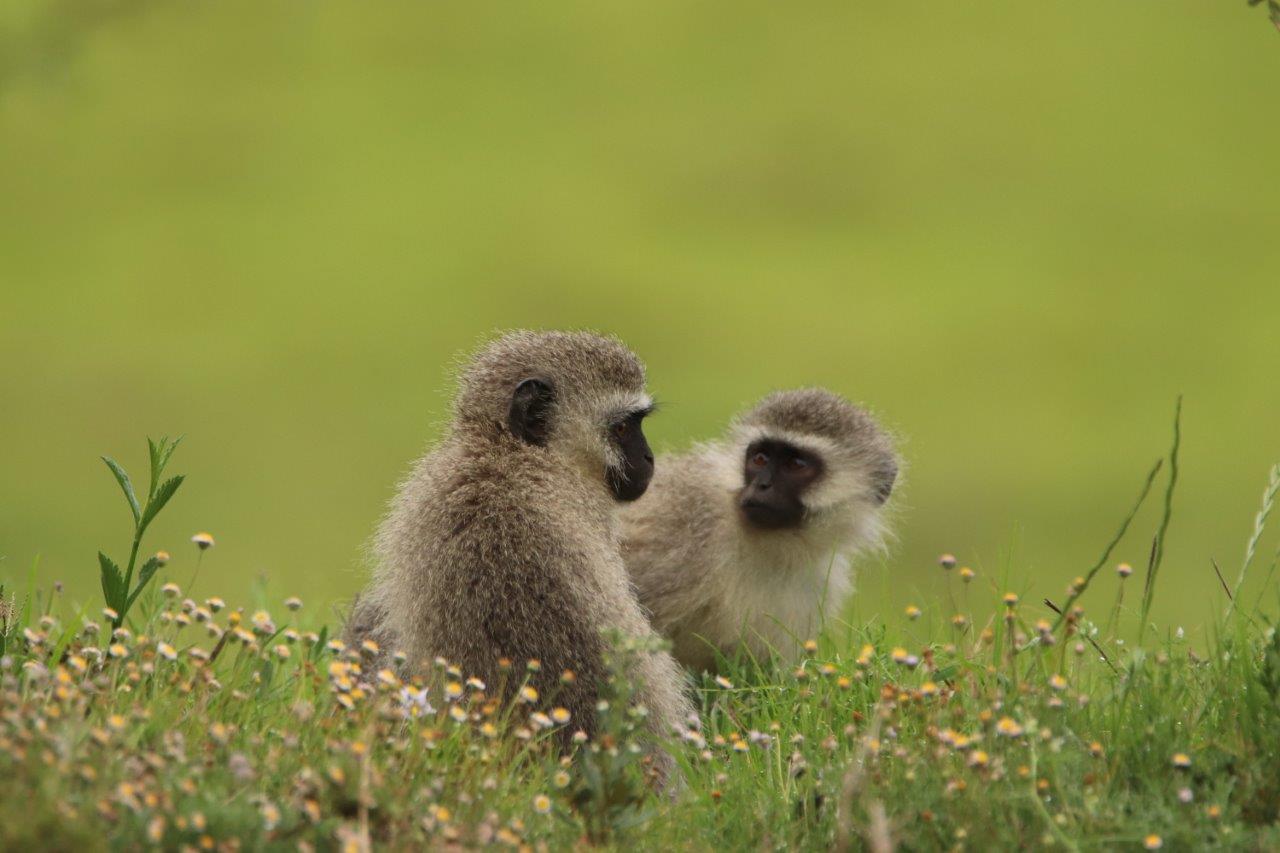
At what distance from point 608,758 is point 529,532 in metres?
1.54

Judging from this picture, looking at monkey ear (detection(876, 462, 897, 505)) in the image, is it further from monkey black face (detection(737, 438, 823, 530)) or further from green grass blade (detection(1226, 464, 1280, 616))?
green grass blade (detection(1226, 464, 1280, 616))

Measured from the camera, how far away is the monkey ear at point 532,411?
5953 mm

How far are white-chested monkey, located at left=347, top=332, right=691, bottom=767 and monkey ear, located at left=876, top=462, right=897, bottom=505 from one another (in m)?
1.60

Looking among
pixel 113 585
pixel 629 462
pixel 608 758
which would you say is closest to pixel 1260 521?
pixel 608 758

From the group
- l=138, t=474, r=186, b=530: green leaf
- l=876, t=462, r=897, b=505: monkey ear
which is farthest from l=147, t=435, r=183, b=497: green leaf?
l=876, t=462, r=897, b=505: monkey ear

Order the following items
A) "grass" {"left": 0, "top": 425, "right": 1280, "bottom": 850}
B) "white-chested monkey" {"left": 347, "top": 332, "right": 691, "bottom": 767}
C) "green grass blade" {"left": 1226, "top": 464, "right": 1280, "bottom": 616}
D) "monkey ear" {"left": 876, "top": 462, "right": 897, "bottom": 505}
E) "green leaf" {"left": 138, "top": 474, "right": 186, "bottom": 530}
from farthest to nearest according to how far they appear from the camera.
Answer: "monkey ear" {"left": 876, "top": 462, "right": 897, "bottom": 505} → "white-chested monkey" {"left": 347, "top": 332, "right": 691, "bottom": 767} → "green leaf" {"left": 138, "top": 474, "right": 186, "bottom": 530} → "green grass blade" {"left": 1226, "top": 464, "right": 1280, "bottom": 616} → "grass" {"left": 0, "top": 425, "right": 1280, "bottom": 850}

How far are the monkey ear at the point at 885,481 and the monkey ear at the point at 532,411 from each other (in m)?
2.08

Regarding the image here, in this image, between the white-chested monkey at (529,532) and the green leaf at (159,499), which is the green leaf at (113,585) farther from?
the white-chested monkey at (529,532)

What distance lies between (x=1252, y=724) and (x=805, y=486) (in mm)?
3182

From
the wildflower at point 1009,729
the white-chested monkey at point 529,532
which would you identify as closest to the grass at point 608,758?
the wildflower at point 1009,729

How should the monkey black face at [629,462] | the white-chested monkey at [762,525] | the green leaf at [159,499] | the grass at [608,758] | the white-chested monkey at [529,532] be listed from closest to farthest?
the grass at [608,758] → the green leaf at [159,499] → the white-chested monkey at [529,532] → the monkey black face at [629,462] → the white-chested monkey at [762,525]

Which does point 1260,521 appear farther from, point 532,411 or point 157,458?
point 157,458

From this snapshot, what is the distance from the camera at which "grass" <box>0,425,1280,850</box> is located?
3510mm

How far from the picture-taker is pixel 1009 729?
13.7 feet
